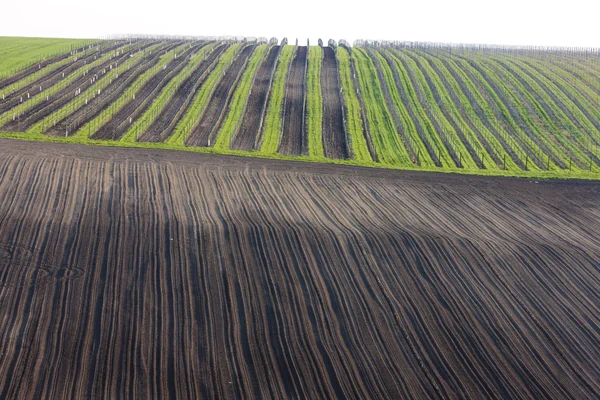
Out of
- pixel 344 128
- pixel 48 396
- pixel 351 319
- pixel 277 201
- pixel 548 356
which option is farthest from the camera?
pixel 344 128

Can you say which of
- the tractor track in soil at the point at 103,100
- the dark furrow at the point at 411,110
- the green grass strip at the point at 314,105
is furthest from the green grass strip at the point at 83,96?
the dark furrow at the point at 411,110

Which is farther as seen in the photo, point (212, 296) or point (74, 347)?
point (212, 296)

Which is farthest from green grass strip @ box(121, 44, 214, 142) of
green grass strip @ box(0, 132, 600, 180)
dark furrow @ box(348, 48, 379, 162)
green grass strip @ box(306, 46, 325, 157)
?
dark furrow @ box(348, 48, 379, 162)

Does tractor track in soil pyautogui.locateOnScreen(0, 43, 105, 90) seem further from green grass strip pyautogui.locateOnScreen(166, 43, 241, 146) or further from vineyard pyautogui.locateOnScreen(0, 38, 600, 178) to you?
green grass strip pyautogui.locateOnScreen(166, 43, 241, 146)

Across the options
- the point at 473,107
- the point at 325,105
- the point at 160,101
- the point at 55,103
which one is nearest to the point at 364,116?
the point at 325,105

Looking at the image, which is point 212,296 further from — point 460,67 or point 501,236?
point 460,67

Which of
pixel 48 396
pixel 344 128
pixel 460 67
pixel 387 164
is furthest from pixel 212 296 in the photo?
pixel 460 67
